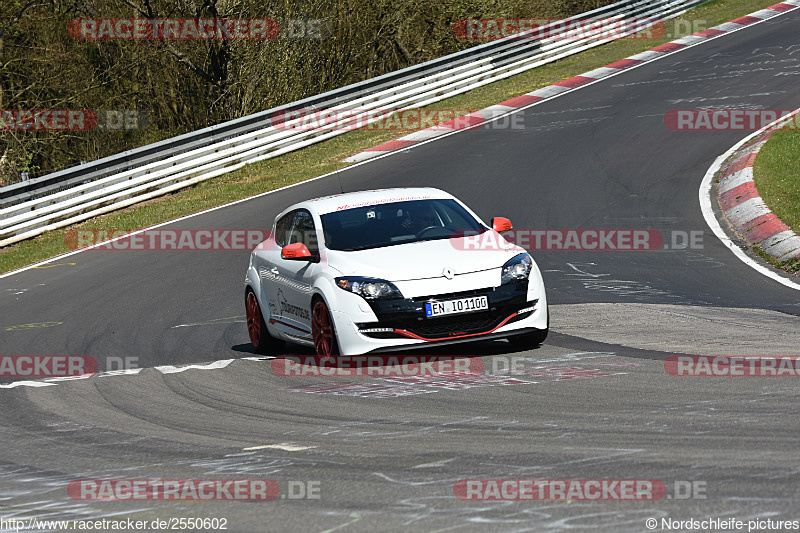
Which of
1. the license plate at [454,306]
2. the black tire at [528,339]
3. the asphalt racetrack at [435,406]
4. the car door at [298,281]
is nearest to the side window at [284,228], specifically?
the car door at [298,281]

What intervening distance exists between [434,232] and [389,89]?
59.4 ft

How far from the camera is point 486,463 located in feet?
17.0

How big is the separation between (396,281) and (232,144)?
52.2 feet

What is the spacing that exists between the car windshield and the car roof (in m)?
0.07

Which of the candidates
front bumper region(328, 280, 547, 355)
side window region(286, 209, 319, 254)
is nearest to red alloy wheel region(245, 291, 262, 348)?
side window region(286, 209, 319, 254)

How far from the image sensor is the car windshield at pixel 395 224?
31.3 feet

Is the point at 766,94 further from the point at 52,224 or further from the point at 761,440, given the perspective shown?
the point at 761,440

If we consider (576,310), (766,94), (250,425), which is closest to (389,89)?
(766,94)

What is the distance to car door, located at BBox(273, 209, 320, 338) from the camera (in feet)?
30.7

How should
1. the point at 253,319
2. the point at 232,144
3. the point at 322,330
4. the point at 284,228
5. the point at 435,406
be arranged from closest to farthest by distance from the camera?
the point at 435,406 → the point at 322,330 → the point at 253,319 → the point at 284,228 → the point at 232,144

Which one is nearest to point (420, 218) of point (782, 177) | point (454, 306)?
point (454, 306)

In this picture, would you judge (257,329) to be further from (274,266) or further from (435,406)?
(435,406)

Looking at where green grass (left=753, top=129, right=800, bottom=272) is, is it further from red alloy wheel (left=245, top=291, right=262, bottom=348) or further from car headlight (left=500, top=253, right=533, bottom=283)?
red alloy wheel (left=245, top=291, right=262, bottom=348)

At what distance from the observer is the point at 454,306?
28.1 feet
